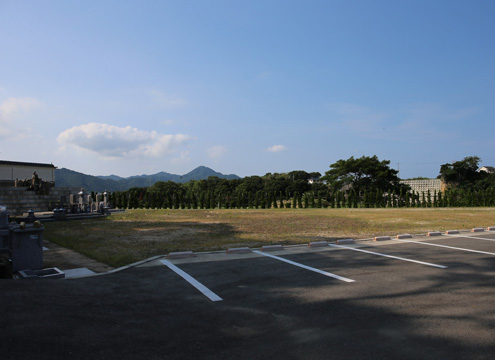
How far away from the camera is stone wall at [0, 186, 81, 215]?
71.7 feet

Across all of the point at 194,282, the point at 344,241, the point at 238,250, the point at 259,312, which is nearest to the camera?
the point at 259,312

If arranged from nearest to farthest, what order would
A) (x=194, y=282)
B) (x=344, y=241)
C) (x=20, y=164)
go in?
(x=194, y=282)
(x=344, y=241)
(x=20, y=164)

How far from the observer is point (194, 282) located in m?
6.20

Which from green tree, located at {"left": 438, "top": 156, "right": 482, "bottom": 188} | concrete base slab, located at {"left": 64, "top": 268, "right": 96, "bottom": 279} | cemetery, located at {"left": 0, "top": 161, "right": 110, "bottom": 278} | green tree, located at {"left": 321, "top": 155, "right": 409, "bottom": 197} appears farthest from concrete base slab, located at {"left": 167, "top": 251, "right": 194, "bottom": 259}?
green tree, located at {"left": 438, "top": 156, "right": 482, "bottom": 188}

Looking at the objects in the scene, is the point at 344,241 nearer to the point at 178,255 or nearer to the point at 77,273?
the point at 178,255

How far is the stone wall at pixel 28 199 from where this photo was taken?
2186cm

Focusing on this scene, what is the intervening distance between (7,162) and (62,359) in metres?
39.4

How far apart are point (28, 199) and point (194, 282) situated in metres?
22.7

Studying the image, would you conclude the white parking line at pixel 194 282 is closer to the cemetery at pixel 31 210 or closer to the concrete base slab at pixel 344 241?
the cemetery at pixel 31 210

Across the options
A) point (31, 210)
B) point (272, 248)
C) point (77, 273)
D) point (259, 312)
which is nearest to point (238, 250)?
point (272, 248)

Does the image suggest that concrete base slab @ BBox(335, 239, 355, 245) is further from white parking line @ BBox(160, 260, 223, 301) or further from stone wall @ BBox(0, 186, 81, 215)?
stone wall @ BBox(0, 186, 81, 215)

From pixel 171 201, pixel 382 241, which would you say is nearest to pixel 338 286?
pixel 382 241

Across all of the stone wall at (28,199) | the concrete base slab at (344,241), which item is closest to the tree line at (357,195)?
the stone wall at (28,199)

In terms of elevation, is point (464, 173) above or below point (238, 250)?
above
